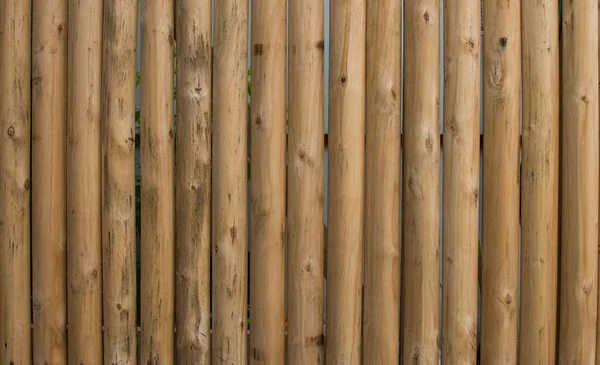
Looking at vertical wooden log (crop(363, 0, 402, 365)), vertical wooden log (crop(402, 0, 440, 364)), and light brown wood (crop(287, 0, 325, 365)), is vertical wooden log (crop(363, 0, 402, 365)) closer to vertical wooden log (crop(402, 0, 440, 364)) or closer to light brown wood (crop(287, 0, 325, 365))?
vertical wooden log (crop(402, 0, 440, 364))

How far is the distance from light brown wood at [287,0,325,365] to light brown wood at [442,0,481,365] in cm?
42

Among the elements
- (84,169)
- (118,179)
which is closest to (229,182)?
(118,179)

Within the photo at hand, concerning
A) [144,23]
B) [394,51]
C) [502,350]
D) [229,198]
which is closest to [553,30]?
[394,51]

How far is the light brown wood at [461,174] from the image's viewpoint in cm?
194

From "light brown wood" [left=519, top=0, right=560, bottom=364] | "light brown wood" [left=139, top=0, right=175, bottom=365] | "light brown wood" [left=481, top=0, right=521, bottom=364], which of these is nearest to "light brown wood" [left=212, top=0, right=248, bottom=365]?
"light brown wood" [left=139, top=0, right=175, bottom=365]

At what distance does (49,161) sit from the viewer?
6.80ft

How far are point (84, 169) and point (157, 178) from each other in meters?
0.26

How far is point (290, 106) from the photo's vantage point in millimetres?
1985

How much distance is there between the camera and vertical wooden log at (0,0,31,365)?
208 centimetres

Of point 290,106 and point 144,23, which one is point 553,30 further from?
point 144,23

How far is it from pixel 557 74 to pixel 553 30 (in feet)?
0.47

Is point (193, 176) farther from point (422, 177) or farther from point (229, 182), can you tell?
point (422, 177)

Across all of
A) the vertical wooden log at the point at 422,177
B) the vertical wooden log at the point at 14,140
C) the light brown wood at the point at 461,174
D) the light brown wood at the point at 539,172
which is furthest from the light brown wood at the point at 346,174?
the vertical wooden log at the point at 14,140

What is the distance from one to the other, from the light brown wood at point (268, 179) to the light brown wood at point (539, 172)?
807 mm
